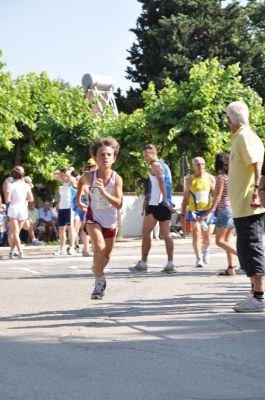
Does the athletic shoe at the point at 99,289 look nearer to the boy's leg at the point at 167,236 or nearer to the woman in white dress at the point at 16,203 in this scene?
the boy's leg at the point at 167,236

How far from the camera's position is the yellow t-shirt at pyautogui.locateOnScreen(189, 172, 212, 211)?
560 inches

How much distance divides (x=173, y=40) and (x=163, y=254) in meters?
35.7

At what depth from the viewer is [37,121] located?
1226 inches

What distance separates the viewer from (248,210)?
836 centimetres

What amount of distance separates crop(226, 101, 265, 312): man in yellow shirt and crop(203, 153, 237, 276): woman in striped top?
13.2 ft

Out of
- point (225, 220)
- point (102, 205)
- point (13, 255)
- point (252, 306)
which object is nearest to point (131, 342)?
point (252, 306)

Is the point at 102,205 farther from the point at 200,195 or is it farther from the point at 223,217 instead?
the point at 200,195

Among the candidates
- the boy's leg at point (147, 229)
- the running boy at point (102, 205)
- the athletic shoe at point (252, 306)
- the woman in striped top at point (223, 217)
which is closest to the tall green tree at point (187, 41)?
the boy's leg at point (147, 229)

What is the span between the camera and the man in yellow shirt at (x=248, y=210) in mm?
8320

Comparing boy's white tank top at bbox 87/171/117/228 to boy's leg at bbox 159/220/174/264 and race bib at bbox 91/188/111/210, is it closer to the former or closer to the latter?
race bib at bbox 91/188/111/210

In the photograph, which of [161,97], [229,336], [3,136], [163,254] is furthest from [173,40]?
[229,336]

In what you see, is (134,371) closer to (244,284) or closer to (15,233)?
(244,284)

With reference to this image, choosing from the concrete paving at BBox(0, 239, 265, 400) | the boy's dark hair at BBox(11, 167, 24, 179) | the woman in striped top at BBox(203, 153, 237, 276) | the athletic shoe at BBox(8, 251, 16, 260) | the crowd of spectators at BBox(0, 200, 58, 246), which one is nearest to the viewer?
the concrete paving at BBox(0, 239, 265, 400)

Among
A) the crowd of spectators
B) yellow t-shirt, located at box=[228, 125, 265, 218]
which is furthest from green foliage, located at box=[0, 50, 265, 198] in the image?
yellow t-shirt, located at box=[228, 125, 265, 218]
